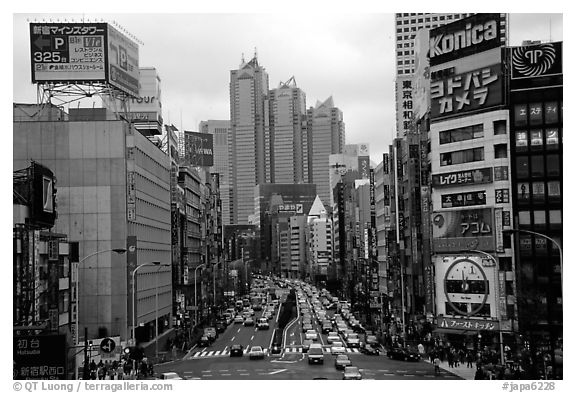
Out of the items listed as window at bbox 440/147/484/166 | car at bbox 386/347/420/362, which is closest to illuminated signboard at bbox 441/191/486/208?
window at bbox 440/147/484/166

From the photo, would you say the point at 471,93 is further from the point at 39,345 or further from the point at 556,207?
the point at 39,345

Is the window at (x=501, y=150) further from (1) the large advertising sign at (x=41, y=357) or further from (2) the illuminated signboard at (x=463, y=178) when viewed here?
(1) the large advertising sign at (x=41, y=357)

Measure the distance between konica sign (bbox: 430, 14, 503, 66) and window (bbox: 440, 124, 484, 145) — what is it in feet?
18.5

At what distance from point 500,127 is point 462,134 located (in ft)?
11.8

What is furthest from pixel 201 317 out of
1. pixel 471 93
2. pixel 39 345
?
pixel 39 345

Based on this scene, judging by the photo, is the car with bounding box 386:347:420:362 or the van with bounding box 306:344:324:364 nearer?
the van with bounding box 306:344:324:364

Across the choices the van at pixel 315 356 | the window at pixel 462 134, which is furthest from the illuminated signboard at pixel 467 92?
the van at pixel 315 356

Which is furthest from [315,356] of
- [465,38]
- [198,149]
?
[198,149]

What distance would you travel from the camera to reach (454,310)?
73.9 metres

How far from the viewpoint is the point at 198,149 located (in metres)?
142

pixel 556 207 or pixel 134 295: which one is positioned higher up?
pixel 556 207

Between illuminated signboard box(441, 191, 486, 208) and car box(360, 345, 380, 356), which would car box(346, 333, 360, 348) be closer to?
car box(360, 345, 380, 356)

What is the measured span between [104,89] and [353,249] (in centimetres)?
9656

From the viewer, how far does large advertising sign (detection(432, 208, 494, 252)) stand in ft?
238
